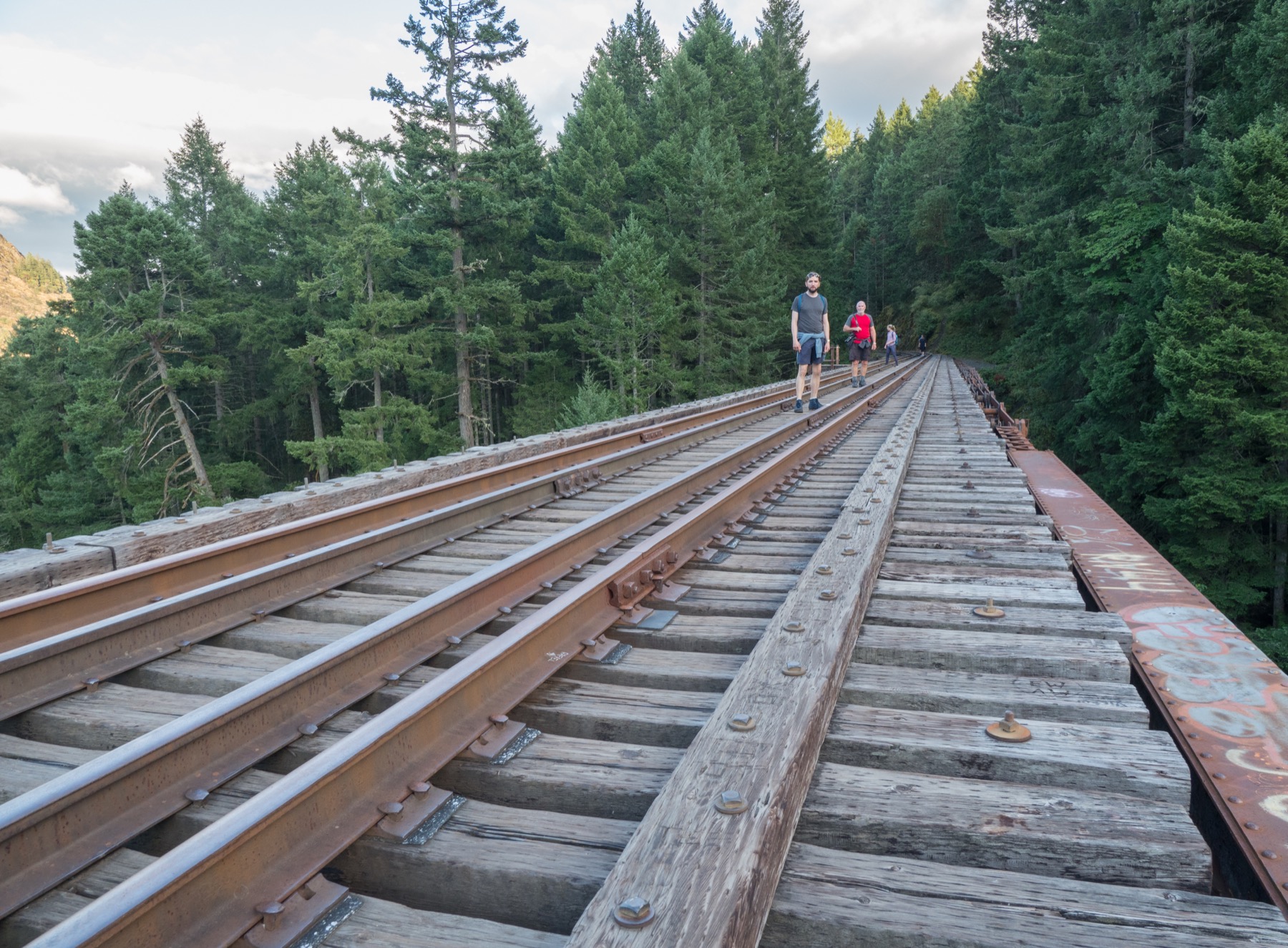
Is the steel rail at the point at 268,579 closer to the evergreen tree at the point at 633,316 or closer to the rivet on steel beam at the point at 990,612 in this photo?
the rivet on steel beam at the point at 990,612

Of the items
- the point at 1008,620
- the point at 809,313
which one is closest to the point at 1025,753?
the point at 1008,620

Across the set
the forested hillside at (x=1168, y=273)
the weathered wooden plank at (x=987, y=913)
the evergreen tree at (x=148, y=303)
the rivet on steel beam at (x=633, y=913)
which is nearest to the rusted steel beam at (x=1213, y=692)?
the weathered wooden plank at (x=987, y=913)

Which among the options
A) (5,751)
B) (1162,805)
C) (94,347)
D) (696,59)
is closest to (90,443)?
(94,347)

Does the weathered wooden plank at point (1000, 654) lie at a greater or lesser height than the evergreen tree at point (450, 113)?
lesser

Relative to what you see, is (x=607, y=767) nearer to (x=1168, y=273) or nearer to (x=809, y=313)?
(x=809, y=313)

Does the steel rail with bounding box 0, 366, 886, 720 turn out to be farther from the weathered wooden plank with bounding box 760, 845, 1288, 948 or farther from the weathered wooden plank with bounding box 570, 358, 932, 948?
the weathered wooden plank with bounding box 760, 845, 1288, 948

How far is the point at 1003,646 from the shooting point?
2.96 metres

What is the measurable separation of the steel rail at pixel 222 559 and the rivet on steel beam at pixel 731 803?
2994mm

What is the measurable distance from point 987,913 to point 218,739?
6.79 ft

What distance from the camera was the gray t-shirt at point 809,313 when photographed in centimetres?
1115

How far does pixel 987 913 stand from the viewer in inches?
62.9

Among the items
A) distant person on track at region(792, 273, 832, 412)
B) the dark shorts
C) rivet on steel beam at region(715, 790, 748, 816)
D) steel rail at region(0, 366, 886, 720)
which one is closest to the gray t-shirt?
distant person on track at region(792, 273, 832, 412)

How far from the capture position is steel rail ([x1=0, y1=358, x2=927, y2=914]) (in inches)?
69.5

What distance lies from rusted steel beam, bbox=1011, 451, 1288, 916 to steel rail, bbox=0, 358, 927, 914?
207cm
